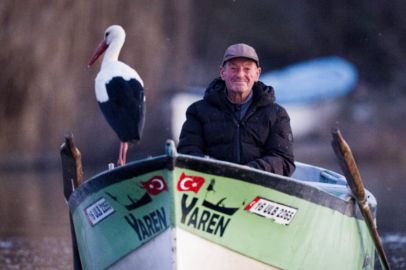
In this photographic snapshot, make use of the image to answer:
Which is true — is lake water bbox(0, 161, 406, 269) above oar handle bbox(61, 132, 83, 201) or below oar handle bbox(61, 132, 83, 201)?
below

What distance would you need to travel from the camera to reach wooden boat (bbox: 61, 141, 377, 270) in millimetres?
5492

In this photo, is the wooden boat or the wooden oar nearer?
the wooden boat

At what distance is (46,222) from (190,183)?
6.68m

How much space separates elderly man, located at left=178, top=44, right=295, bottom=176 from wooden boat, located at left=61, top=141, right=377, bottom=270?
0.56 metres

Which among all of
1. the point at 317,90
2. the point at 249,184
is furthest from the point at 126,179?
the point at 317,90

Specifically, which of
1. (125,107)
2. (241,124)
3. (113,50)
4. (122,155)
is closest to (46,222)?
(113,50)

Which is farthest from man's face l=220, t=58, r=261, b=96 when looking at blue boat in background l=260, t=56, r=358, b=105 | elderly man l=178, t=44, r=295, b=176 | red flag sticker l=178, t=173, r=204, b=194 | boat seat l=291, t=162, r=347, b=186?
blue boat in background l=260, t=56, r=358, b=105

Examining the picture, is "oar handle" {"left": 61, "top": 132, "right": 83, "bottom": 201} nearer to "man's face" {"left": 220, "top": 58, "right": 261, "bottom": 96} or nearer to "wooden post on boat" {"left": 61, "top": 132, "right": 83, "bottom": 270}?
"wooden post on boat" {"left": 61, "top": 132, "right": 83, "bottom": 270}

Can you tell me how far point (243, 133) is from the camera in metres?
6.39

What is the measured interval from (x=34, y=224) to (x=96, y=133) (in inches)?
364

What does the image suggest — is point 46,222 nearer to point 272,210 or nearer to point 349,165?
point 349,165

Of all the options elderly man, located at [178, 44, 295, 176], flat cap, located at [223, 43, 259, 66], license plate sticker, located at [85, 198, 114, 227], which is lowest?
license plate sticker, located at [85, 198, 114, 227]

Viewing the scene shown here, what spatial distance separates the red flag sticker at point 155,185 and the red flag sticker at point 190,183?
3.8 inches

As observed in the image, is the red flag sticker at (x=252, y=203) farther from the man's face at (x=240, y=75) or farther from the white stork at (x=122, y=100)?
the white stork at (x=122, y=100)
